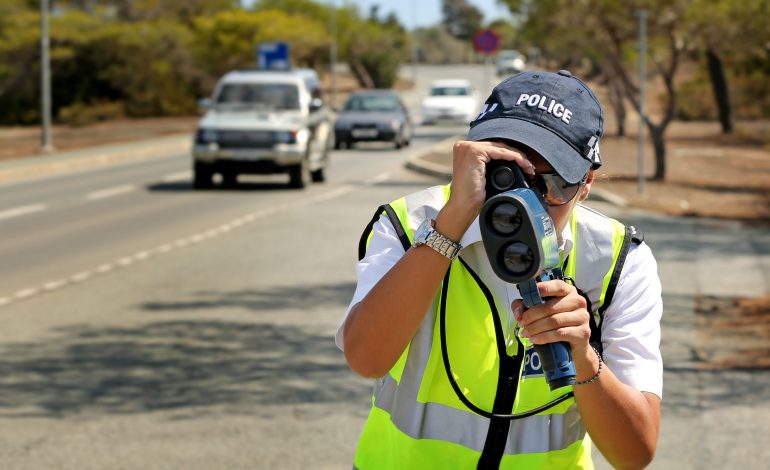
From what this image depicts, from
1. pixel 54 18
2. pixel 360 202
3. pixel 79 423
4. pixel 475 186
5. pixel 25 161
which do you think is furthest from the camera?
pixel 54 18

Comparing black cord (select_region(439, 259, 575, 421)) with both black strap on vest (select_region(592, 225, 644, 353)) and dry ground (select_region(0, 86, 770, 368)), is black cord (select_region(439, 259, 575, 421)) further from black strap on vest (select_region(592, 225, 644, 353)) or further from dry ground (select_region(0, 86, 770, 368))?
dry ground (select_region(0, 86, 770, 368))

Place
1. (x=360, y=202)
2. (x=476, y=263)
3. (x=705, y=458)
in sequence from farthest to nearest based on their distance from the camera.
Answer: (x=360, y=202), (x=705, y=458), (x=476, y=263)

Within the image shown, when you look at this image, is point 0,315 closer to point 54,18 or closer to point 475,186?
point 475,186

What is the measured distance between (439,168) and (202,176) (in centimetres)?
573

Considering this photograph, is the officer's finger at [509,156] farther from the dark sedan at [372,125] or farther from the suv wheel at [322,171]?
the dark sedan at [372,125]

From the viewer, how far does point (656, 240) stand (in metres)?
15.7

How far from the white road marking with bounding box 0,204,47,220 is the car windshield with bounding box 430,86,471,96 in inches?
1216

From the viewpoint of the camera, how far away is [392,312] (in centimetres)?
247

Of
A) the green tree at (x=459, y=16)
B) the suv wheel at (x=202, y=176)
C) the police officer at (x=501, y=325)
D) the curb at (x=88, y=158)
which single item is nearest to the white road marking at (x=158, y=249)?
the suv wheel at (x=202, y=176)

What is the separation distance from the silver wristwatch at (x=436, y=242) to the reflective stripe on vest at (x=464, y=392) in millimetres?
96

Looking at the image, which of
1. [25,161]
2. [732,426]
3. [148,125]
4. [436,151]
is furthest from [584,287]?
[148,125]

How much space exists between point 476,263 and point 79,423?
471 centimetres

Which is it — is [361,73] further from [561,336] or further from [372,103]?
[561,336]

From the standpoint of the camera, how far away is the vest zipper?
2.53 meters
